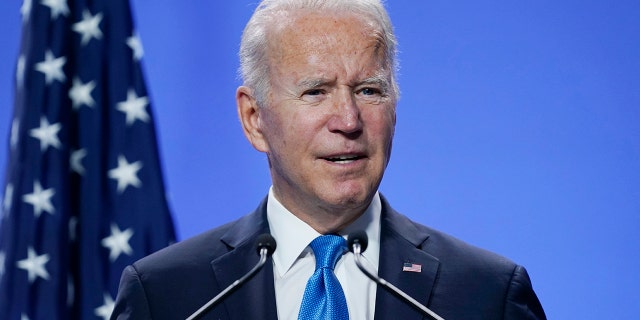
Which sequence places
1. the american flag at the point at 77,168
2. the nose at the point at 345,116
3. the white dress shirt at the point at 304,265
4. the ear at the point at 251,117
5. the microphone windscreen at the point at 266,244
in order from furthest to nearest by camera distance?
the american flag at the point at 77,168 → the ear at the point at 251,117 → the white dress shirt at the point at 304,265 → the nose at the point at 345,116 → the microphone windscreen at the point at 266,244

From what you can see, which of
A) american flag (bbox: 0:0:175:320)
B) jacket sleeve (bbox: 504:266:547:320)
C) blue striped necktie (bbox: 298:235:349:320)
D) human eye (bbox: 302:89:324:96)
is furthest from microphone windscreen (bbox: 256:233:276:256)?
american flag (bbox: 0:0:175:320)

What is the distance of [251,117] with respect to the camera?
7.11 feet

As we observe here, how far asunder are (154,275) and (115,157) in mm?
923

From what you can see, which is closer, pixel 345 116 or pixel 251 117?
pixel 345 116

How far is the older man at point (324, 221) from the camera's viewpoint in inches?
77.1

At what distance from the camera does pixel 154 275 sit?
6.84 feet

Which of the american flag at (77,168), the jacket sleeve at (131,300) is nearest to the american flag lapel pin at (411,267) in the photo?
the jacket sleeve at (131,300)

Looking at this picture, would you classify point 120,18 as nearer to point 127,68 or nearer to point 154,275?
point 127,68

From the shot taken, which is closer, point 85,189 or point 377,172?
point 377,172

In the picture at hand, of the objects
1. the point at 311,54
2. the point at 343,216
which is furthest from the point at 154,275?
the point at 311,54

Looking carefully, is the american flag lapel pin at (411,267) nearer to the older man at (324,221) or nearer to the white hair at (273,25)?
the older man at (324,221)

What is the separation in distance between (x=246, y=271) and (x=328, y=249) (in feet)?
0.59

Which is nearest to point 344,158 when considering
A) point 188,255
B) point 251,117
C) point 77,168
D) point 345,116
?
point 345,116

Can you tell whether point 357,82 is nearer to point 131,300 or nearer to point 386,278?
point 386,278
